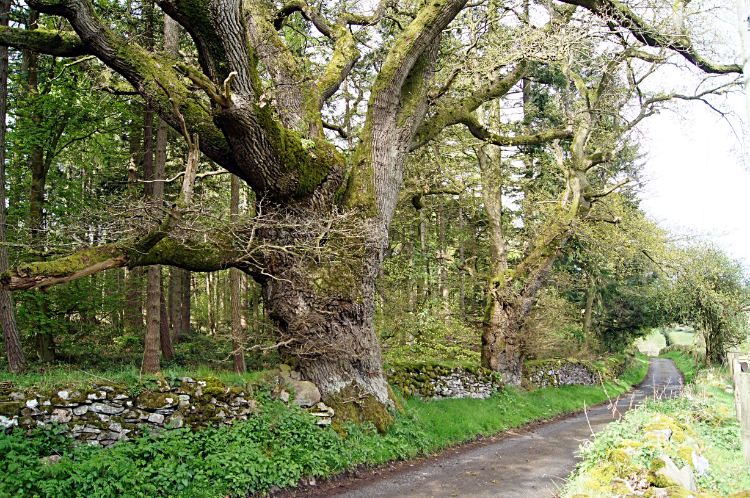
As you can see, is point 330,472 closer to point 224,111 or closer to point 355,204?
point 355,204

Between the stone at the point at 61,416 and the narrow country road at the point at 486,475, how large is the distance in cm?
291

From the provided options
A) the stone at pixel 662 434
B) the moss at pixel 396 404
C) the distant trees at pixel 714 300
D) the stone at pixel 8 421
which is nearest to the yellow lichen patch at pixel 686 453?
the stone at pixel 662 434

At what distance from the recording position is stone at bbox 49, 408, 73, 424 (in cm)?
525

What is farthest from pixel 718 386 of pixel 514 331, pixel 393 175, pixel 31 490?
pixel 31 490

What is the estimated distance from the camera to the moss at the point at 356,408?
769 centimetres

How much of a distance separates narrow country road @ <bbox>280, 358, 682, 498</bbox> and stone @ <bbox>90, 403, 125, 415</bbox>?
2502 millimetres

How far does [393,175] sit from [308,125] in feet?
6.07

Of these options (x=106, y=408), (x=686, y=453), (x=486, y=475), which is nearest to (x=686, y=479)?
(x=686, y=453)

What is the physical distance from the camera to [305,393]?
7469 millimetres

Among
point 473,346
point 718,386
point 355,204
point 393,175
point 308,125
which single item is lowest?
point 718,386

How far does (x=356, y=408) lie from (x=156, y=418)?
10.3 feet

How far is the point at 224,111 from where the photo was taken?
21.7 ft

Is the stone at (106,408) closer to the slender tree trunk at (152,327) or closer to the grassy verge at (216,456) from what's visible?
the grassy verge at (216,456)

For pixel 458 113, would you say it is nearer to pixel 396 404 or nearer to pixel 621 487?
pixel 396 404
